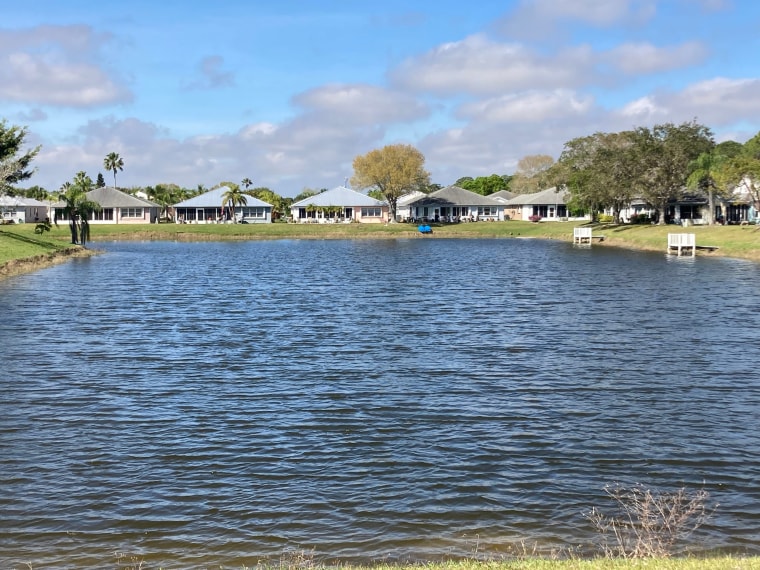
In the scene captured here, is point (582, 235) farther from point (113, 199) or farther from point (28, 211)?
point (28, 211)

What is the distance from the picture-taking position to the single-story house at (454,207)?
156 m

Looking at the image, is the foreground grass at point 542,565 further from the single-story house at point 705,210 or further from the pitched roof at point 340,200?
the pitched roof at point 340,200

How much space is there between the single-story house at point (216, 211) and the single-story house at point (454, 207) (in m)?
29.0

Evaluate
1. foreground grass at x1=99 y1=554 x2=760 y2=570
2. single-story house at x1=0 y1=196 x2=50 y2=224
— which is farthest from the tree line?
foreground grass at x1=99 y1=554 x2=760 y2=570

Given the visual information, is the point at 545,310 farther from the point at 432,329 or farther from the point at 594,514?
the point at 594,514

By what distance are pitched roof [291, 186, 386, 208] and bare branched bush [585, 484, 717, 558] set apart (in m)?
142

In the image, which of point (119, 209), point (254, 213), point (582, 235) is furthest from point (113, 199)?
point (582, 235)

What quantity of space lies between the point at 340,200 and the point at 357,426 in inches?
5492

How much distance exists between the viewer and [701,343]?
2666 centimetres

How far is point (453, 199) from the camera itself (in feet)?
517

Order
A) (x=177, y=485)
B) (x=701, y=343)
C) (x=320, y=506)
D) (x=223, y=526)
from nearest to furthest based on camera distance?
(x=223, y=526) < (x=320, y=506) < (x=177, y=485) < (x=701, y=343)

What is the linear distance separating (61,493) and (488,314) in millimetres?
24371

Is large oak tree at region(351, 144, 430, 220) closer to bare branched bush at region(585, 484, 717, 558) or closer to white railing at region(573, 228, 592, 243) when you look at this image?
white railing at region(573, 228, 592, 243)

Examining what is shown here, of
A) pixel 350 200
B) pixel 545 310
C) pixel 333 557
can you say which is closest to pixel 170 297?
pixel 545 310
